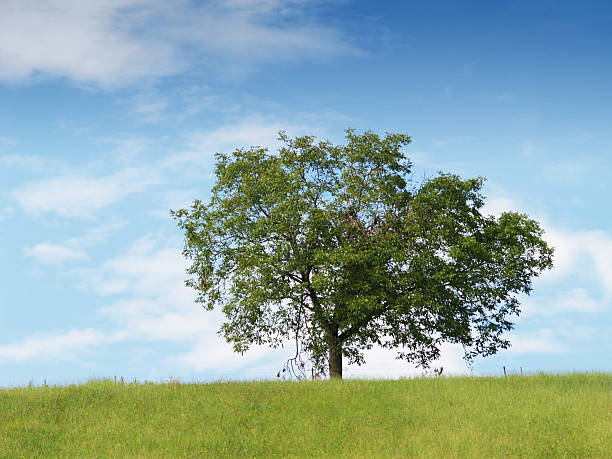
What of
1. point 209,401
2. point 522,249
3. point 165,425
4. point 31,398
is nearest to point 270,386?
point 209,401

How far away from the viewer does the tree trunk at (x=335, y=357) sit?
105ft

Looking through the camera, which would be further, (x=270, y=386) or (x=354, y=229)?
(x=354, y=229)

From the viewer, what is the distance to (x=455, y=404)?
23.8 meters

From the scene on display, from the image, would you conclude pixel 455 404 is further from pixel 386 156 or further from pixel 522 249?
pixel 386 156

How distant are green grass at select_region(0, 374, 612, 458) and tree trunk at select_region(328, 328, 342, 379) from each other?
5.30 metres

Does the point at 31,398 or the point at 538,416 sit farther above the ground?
the point at 31,398

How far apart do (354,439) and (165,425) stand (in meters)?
6.83

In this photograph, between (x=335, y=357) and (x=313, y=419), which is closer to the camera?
(x=313, y=419)

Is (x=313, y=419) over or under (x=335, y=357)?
Answer: under

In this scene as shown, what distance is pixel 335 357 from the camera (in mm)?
32344

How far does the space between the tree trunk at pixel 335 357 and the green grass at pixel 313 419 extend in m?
5.30

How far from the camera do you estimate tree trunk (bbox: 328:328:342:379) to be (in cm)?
3216

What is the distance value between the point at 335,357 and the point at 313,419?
10443 millimetres

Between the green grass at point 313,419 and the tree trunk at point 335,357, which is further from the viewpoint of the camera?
the tree trunk at point 335,357
